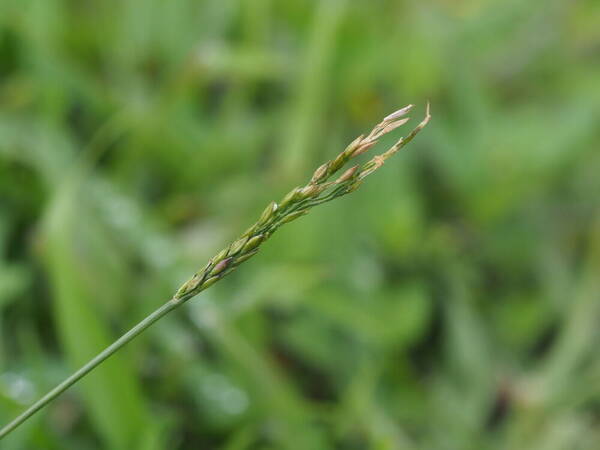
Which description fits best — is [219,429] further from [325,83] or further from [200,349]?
[325,83]

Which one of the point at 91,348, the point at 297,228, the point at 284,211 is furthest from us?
the point at 297,228

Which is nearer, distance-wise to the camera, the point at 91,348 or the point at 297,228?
the point at 91,348

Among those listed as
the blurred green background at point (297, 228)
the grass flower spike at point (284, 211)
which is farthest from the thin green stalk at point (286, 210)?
the blurred green background at point (297, 228)

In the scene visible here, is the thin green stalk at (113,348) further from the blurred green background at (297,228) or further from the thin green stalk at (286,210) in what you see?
the blurred green background at (297,228)

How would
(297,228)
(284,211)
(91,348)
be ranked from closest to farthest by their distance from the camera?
(284,211), (91,348), (297,228)

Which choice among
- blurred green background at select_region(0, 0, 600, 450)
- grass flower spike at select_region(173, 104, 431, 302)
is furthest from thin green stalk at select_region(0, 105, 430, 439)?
blurred green background at select_region(0, 0, 600, 450)

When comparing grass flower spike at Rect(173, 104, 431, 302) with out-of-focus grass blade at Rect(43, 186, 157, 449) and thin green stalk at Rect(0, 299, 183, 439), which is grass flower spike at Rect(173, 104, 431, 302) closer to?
thin green stalk at Rect(0, 299, 183, 439)

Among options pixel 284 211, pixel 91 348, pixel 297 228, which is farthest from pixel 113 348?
pixel 297 228

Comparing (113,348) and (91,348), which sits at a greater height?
(91,348)

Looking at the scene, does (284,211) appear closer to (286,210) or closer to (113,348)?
(286,210)

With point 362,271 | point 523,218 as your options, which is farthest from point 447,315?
point 523,218
